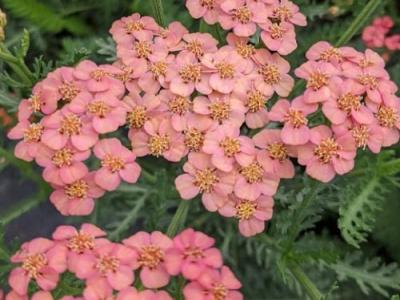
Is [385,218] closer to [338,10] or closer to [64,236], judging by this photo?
[338,10]

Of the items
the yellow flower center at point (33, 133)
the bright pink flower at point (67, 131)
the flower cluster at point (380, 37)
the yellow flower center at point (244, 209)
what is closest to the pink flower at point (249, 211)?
the yellow flower center at point (244, 209)

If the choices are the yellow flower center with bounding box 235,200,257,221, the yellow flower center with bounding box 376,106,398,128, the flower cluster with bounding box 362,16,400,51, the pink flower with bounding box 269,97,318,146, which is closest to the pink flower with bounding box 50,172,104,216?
the yellow flower center with bounding box 235,200,257,221

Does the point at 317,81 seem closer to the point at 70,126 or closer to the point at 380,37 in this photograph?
the point at 70,126

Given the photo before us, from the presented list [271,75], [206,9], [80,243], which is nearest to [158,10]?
[206,9]

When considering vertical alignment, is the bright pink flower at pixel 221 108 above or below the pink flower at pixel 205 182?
above

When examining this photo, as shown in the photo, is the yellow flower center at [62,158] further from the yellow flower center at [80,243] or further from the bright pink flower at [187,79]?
the bright pink flower at [187,79]

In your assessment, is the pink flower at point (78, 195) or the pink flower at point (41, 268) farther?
the pink flower at point (78, 195)

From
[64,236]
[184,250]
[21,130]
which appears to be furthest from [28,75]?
A: [184,250]
